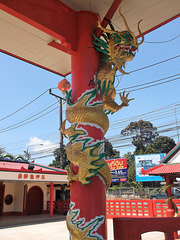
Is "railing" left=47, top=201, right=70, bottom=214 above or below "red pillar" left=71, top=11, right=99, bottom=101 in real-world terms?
below

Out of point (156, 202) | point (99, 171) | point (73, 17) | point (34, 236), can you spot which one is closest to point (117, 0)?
point (73, 17)

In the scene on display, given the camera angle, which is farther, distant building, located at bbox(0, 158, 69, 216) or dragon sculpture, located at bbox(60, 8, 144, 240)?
distant building, located at bbox(0, 158, 69, 216)

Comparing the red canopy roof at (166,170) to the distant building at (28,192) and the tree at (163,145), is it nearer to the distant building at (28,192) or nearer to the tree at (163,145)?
the distant building at (28,192)

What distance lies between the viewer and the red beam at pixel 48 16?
330 cm

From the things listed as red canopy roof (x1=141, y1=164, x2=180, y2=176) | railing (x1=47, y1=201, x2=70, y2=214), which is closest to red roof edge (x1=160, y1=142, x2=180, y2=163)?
red canopy roof (x1=141, y1=164, x2=180, y2=176)

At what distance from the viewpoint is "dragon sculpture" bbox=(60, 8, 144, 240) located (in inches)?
124

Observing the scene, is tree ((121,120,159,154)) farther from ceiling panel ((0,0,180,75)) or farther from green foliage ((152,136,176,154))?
ceiling panel ((0,0,180,75))

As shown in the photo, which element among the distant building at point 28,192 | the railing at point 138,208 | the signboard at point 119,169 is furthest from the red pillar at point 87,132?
the signboard at point 119,169

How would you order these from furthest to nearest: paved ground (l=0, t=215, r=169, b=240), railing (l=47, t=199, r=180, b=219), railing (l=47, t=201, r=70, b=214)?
railing (l=47, t=201, r=70, b=214)
railing (l=47, t=199, r=180, b=219)
paved ground (l=0, t=215, r=169, b=240)

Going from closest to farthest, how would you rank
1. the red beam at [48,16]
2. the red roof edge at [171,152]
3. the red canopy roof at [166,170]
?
the red beam at [48,16] → the red canopy roof at [166,170] → the red roof edge at [171,152]

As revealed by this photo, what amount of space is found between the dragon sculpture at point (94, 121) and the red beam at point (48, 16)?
510 mm

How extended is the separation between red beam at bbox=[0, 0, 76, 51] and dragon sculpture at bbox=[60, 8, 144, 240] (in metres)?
0.51

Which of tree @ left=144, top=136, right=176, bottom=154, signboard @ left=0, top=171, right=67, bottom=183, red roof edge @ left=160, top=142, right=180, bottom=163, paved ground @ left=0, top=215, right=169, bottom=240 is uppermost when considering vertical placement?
tree @ left=144, top=136, right=176, bottom=154

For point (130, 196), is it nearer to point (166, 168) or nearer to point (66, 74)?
point (166, 168)
